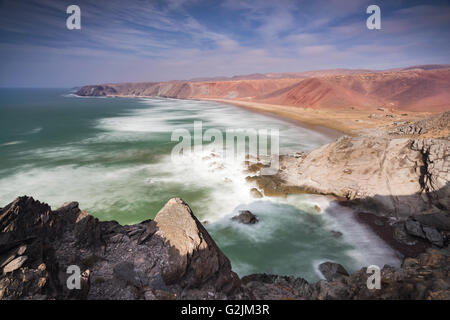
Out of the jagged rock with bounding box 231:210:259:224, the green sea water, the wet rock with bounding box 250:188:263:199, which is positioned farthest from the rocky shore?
the wet rock with bounding box 250:188:263:199

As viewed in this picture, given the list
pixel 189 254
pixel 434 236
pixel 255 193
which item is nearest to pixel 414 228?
pixel 434 236

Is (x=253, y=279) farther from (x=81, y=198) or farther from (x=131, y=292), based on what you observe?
(x=81, y=198)

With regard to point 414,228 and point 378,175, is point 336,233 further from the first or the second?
point 378,175

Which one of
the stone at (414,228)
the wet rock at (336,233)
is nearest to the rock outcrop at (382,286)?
the stone at (414,228)

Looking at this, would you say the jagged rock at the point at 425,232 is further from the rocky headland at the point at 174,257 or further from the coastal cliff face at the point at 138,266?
the coastal cliff face at the point at 138,266

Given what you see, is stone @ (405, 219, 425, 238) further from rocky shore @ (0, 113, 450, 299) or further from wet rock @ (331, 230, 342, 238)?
wet rock @ (331, 230, 342, 238)
